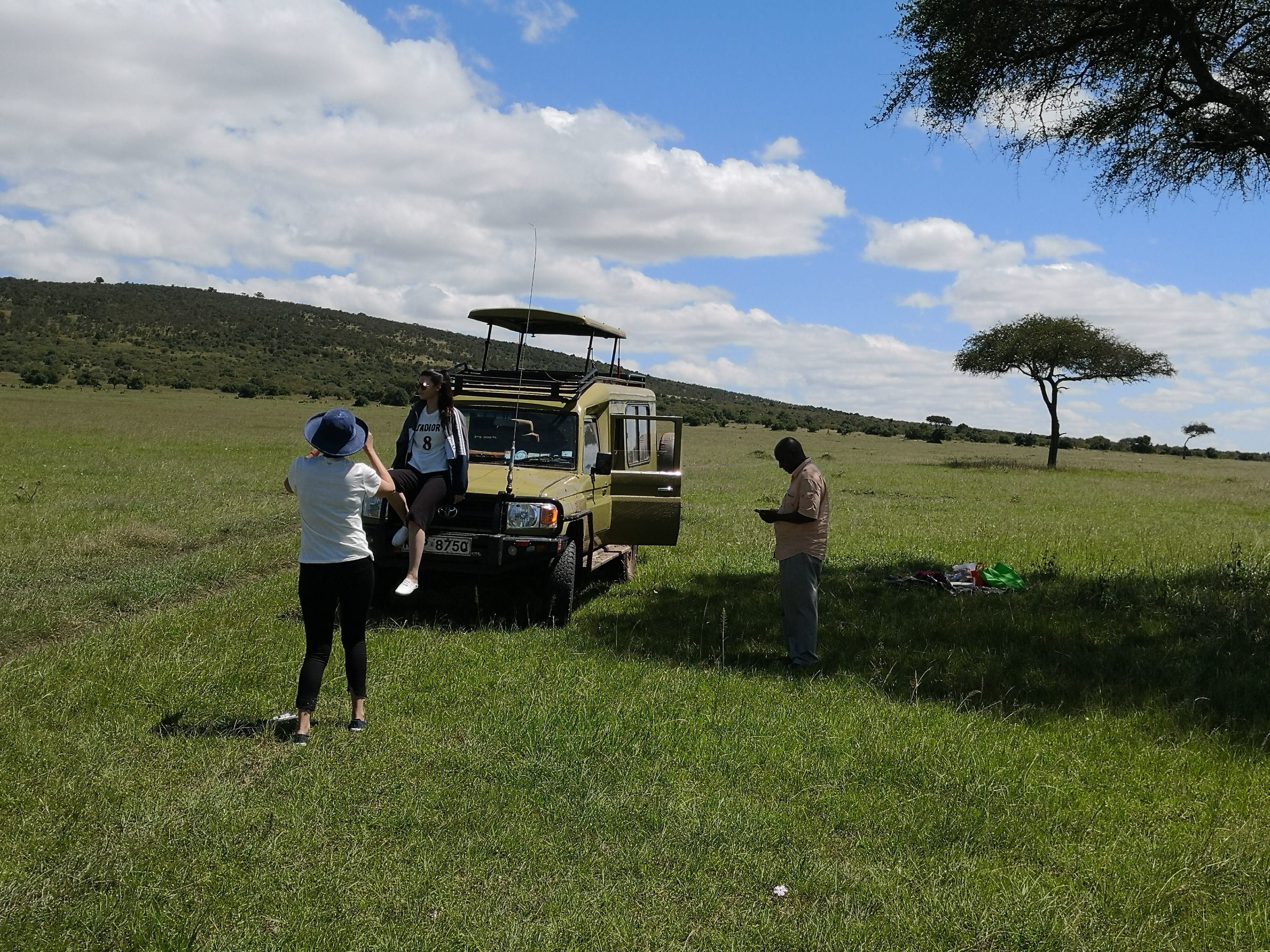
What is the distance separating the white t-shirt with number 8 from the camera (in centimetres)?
824

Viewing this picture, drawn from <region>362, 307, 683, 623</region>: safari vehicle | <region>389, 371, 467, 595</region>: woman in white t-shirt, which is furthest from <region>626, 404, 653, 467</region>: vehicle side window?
<region>389, 371, 467, 595</region>: woman in white t-shirt

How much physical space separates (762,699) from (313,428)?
11.4ft

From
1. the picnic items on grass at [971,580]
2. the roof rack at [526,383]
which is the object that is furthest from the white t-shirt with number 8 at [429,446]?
the picnic items on grass at [971,580]

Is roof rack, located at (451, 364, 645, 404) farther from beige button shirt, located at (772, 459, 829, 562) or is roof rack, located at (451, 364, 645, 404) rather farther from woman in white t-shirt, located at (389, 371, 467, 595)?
beige button shirt, located at (772, 459, 829, 562)

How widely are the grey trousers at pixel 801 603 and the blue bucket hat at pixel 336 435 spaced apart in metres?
3.67

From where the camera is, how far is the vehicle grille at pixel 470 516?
8.88 m

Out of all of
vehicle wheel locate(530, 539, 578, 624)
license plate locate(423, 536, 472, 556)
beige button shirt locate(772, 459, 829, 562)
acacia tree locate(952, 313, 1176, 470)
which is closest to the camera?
beige button shirt locate(772, 459, 829, 562)

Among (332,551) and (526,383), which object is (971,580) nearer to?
(526,383)

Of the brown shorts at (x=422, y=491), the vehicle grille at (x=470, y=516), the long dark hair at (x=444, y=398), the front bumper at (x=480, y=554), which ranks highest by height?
the long dark hair at (x=444, y=398)

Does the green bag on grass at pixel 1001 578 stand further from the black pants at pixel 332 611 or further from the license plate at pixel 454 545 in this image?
the black pants at pixel 332 611

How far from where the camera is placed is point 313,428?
19.8 ft

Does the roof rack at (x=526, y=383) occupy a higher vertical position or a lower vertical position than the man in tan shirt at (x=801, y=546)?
higher

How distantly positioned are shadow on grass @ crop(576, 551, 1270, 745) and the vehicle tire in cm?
139

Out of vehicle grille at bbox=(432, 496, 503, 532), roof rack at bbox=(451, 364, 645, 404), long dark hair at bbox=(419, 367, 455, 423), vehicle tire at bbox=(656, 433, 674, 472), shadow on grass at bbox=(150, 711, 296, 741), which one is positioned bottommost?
shadow on grass at bbox=(150, 711, 296, 741)
